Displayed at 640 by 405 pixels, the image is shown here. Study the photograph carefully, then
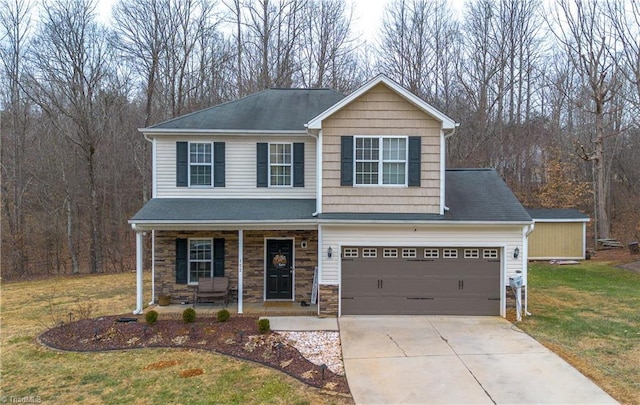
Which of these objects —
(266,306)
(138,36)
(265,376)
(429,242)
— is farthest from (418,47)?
(265,376)

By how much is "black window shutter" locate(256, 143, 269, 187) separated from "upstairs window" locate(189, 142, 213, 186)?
143cm

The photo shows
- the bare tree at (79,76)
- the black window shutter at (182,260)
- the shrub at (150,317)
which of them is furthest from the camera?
the bare tree at (79,76)

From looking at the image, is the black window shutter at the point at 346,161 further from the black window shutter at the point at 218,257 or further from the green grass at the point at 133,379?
the green grass at the point at 133,379

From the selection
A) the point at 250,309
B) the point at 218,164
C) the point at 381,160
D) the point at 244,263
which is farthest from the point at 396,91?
the point at 250,309

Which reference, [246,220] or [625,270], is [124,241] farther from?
[625,270]

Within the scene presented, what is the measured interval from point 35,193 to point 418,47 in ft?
79.0

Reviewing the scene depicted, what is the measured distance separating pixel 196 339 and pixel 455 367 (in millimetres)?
5293

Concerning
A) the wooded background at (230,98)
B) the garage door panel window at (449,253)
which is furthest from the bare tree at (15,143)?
the garage door panel window at (449,253)

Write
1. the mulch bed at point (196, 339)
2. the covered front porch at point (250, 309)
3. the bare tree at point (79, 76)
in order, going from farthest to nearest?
the bare tree at point (79, 76)
the covered front porch at point (250, 309)
the mulch bed at point (196, 339)

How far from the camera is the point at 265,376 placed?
21.5 ft

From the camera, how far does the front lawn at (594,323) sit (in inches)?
265

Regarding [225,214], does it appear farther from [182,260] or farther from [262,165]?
[182,260]

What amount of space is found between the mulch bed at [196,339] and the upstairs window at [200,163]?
4.18 m

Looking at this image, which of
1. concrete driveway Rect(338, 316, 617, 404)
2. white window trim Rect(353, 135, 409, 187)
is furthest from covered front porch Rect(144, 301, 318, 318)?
white window trim Rect(353, 135, 409, 187)
